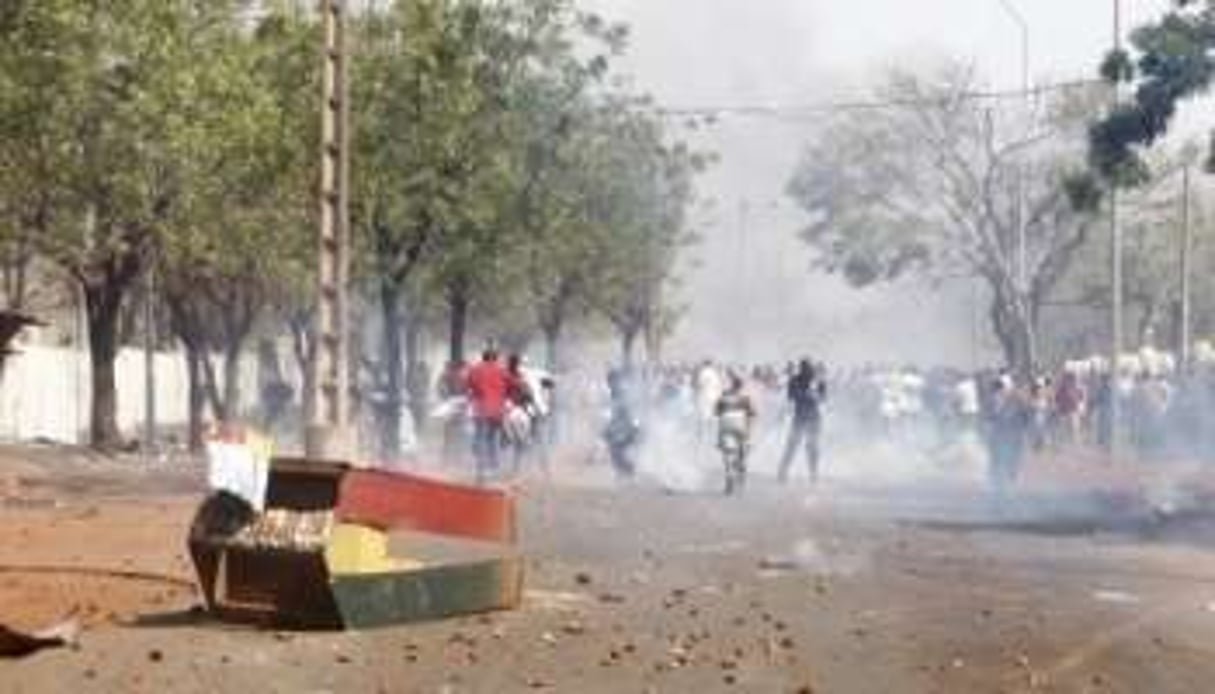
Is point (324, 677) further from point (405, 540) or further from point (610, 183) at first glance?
point (610, 183)

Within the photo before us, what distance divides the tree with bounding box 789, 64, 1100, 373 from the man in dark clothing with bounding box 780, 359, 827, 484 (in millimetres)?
31789

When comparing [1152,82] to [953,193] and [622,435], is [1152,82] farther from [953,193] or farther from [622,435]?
[953,193]

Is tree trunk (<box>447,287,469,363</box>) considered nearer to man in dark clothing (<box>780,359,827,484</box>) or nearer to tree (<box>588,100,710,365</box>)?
tree (<box>588,100,710,365</box>)

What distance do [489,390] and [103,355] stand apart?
9.47 meters

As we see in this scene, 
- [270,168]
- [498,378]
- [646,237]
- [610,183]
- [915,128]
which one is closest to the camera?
[498,378]

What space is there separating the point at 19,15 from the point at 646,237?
121ft

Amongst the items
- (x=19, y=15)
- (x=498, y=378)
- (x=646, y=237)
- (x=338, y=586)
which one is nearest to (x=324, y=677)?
(x=338, y=586)

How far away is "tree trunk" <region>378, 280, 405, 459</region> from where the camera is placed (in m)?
38.0

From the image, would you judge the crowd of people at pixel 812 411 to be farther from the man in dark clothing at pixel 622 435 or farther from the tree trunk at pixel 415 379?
the tree trunk at pixel 415 379

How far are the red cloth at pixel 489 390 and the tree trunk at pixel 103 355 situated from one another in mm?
8351


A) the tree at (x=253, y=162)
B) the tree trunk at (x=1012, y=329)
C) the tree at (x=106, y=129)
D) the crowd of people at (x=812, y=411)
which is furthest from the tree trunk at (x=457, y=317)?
the tree trunk at (x=1012, y=329)

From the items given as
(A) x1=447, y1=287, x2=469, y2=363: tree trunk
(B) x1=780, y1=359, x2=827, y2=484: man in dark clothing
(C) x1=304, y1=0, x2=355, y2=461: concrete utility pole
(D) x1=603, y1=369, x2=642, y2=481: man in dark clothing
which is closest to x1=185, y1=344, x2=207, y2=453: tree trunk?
(A) x1=447, y1=287, x2=469, y2=363: tree trunk

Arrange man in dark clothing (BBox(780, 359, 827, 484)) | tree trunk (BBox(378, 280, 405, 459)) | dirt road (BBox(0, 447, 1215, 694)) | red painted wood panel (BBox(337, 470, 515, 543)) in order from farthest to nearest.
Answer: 1. tree trunk (BBox(378, 280, 405, 459))
2. man in dark clothing (BBox(780, 359, 827, 484))
3. red painted wood panel (BBox(337, 470, 515, 543))
4. dirt road (BBox(0, 447, 1215, 694))

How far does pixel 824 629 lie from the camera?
1459 centimetres
